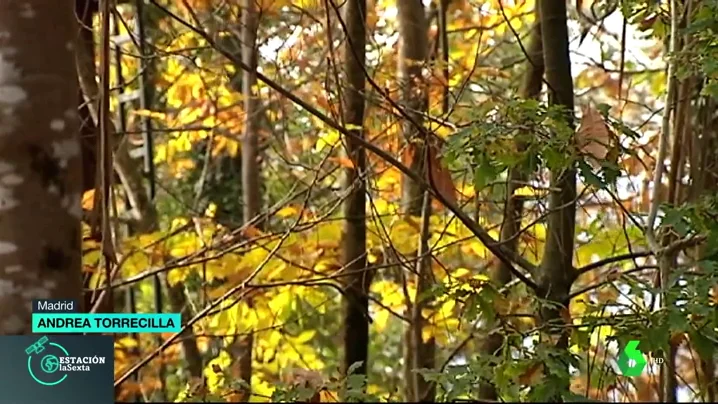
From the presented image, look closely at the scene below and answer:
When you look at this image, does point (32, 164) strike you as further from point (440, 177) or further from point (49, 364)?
point (440, 177)

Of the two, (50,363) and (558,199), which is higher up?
(558,199)

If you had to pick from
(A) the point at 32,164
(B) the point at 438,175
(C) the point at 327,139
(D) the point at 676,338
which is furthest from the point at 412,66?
(A) the point at 32,164

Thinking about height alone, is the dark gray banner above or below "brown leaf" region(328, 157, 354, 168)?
below

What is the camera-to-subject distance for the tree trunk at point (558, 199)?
1.39m

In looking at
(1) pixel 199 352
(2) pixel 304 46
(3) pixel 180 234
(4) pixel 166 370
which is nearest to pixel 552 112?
(2) pixel 304 46

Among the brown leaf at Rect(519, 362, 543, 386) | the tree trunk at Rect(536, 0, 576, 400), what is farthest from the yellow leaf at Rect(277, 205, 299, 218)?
the brown leaf at Rect(519, 362, 543, 386)

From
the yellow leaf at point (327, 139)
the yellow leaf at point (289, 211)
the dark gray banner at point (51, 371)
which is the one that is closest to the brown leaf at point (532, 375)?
the dark gray banner at point (51, 371)

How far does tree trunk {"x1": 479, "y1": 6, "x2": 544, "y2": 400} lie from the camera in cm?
160

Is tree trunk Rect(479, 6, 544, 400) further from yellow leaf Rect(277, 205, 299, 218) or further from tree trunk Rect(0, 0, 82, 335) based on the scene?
tree trunk Rect(0, 0, 82, 335)

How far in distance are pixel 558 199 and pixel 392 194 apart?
769 millimetres

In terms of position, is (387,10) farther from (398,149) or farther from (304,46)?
(398,149)

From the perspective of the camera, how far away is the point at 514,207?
1805mm

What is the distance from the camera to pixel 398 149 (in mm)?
1754

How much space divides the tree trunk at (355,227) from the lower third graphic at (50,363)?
770mm
